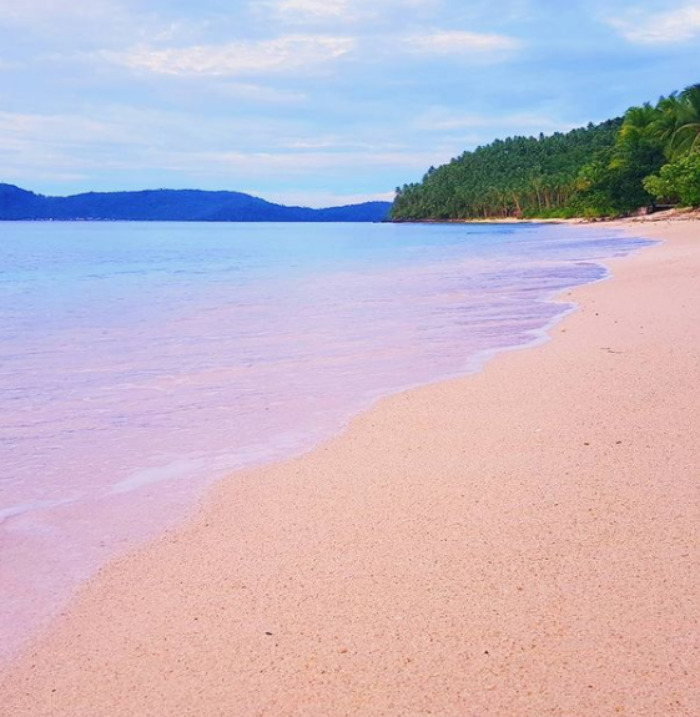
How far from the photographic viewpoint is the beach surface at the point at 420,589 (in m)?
2.62

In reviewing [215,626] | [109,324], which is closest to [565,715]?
[215,626]

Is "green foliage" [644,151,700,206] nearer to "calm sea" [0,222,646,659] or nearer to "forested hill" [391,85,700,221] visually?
"forested hill" [391,85,700,221]

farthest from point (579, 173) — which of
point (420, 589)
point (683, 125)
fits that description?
point (420, 589)

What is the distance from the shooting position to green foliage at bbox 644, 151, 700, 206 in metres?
50.6

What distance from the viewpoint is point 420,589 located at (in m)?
3.27

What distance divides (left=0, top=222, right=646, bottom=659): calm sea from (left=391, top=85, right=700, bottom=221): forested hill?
140 ft

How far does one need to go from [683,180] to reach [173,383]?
50.3m

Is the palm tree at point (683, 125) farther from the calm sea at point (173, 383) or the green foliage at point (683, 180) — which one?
the calm sea at point (173, 383)

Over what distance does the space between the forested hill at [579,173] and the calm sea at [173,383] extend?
4263 cm

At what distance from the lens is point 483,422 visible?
571 cm

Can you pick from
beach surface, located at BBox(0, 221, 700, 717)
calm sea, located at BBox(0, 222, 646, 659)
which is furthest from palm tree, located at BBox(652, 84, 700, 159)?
beach surface, located at BBox(0, 221, 700, 717)

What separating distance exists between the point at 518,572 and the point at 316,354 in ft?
21.6

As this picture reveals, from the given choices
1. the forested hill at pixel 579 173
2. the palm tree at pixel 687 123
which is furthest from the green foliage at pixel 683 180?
the palm tree at pixel 687 123

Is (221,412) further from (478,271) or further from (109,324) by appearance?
(478,271)
